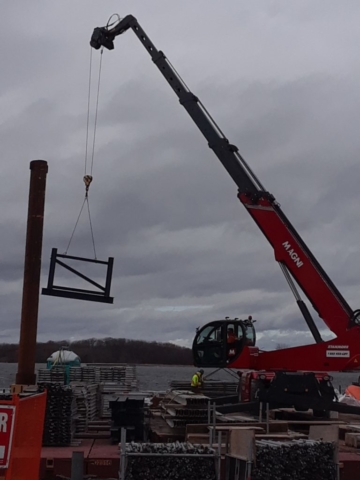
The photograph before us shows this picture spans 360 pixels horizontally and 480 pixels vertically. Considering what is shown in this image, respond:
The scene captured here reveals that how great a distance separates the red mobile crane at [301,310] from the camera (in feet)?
55.6

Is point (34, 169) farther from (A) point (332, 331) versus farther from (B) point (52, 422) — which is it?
(A) point (332, 331)

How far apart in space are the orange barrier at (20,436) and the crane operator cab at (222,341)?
975 centimetres

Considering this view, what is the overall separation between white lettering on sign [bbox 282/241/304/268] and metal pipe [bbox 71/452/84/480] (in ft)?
29.8

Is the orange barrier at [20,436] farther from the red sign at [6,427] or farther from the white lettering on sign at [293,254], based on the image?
the white lettering on sign at [293,254]

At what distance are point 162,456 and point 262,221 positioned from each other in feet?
33.3

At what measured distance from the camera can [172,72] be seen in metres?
20.3

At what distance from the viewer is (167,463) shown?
9.26 m

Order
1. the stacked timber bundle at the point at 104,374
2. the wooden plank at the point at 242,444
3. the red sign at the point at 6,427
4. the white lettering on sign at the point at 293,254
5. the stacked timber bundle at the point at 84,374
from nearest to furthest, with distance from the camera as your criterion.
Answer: the red sign at the point at 6,427 < the wooden plank at the point at 242,444 < the white lettering on sign at the point at 293,254 < the stacked timber bundle at the point at 84,374 < the stacked timber bundle at the point at 104,374

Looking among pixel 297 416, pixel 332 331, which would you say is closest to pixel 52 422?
pixel 297 416

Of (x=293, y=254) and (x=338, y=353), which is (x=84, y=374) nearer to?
A: (x=293, y=254)

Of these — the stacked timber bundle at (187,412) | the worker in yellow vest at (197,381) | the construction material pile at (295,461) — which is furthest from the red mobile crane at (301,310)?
the construction material pile at (295,461)

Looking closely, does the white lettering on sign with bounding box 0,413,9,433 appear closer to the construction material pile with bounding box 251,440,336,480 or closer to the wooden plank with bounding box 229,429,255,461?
the wooden plank with bounding box 229,429,255,461

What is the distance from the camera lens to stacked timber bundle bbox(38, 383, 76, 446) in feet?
41.8

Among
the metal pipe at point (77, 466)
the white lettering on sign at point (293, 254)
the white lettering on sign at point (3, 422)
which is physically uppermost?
the white lettering on sign at point (293, 254)
